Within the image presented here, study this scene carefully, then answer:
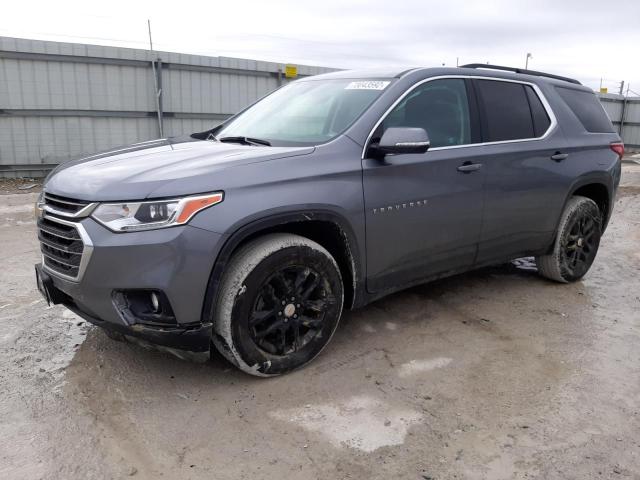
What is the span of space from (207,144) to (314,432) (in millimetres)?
1905

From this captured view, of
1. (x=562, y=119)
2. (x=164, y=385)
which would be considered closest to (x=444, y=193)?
(x=562, y=119)

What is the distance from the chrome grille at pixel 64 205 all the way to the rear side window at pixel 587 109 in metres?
3.96

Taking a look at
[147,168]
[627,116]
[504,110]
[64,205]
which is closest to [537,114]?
[504,110]

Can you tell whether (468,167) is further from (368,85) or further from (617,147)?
(617,147)

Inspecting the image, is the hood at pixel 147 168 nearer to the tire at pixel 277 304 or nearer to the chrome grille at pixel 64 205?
the chrome grille at pixel 64 205

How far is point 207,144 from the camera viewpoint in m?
3.58

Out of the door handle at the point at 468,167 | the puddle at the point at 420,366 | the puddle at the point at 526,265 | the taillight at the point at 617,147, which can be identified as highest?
the taillight at the point at 617,147

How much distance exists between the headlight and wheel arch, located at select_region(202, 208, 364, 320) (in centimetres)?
25

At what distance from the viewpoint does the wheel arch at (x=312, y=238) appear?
2.78 metres

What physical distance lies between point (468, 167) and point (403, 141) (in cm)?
83

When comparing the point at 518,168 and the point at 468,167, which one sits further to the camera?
the point at 518,168

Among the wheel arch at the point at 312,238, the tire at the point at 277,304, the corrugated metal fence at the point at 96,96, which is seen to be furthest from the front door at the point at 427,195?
the corrugated metal fence at the point at 96,96

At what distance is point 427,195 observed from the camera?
357 cm

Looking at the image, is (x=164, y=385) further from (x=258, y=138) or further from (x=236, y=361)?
(x=258, y=138)
